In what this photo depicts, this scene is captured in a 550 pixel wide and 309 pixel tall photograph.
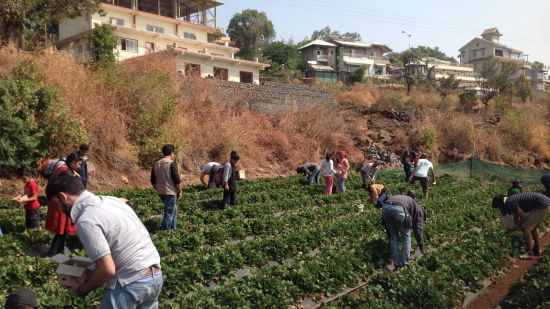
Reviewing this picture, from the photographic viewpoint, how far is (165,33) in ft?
115

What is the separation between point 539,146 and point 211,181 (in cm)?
2949

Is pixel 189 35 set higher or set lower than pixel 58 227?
higher

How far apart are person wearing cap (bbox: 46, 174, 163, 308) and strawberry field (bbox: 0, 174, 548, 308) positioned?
226cm

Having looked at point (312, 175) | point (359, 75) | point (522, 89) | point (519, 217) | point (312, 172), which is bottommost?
point (312, 175)

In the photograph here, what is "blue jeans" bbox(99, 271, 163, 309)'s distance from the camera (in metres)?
3.32

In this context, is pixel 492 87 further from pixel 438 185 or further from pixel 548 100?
pixel 438 185

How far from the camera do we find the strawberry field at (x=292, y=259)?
620 centimetres

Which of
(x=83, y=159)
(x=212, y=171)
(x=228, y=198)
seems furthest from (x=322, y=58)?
(x=83, y=159)

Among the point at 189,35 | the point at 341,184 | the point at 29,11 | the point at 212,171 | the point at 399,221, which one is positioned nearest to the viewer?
the point at 399,221

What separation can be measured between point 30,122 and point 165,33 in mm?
21739

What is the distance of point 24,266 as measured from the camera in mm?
6578

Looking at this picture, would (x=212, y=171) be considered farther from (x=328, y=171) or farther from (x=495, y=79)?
(x=495, y=79)

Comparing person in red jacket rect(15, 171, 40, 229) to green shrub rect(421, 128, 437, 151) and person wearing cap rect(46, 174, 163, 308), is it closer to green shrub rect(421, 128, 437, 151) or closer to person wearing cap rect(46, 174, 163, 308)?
person wearing cap rect(46, 174, 163, 308)

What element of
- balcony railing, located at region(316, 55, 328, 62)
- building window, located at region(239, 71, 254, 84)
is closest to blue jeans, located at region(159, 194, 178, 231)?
building window, located at region(239, 71, 254, 84)
